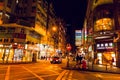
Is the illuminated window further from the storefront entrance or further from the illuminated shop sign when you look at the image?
the storefront entrance

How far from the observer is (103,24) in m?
37.5

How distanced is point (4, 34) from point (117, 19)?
1144 inches

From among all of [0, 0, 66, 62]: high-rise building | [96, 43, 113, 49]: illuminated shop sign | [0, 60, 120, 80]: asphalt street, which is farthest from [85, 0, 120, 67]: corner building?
[0, 60, 120, 80]: asphalt street

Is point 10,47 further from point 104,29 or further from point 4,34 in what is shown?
point 104,29

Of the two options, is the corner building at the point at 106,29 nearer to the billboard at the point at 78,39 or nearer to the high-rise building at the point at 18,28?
the high-rise building at the point at 18,28

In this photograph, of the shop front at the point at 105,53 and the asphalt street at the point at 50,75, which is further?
the shop front at the point at 105,53

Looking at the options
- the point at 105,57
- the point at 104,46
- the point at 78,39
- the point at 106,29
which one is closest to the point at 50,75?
the point at 106,29

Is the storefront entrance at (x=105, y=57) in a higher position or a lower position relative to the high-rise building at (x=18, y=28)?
lower

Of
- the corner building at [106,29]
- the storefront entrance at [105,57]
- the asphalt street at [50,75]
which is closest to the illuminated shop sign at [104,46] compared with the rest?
the corner building at [106,29]

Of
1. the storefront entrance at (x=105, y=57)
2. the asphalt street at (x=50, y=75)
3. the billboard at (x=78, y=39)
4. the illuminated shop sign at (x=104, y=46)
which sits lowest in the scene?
the asphalt street at (x=50, y=75)

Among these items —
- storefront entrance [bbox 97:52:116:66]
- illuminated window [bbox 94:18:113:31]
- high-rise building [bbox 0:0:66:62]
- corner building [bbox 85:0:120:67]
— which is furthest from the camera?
high-rise building [bbox 0:0:66:62]

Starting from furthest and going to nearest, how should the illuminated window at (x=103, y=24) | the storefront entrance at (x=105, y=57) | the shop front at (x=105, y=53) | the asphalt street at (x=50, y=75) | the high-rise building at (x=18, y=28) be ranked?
the high-rise building at (x=18, y=28) → the illuminated window at (x=103, y=24) → the storefront entrance at (x=105, y=57) → the shop front at (x=105, y=53) → the asphalt street at (x=50, y=75)

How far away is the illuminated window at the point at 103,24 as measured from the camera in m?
36.3

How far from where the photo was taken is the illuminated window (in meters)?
36.3
